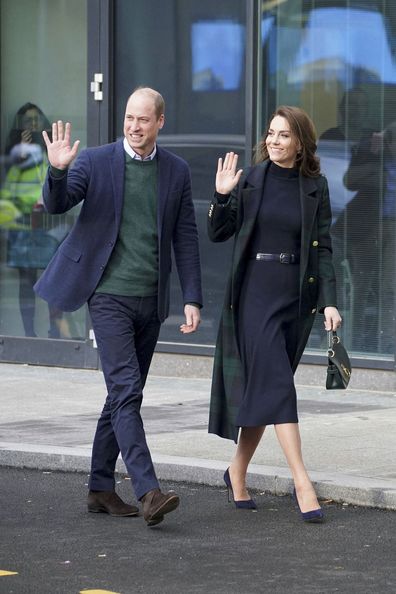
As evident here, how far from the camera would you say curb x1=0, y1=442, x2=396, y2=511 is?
7.20 meters

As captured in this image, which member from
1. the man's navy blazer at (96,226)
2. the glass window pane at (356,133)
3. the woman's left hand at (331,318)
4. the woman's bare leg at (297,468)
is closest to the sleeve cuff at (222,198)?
the man's navy blazer at (96,226)

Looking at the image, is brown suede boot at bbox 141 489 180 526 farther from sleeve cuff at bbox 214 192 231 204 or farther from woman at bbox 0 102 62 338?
woman at bbox 0 102 62 338

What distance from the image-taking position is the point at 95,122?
12469 mm

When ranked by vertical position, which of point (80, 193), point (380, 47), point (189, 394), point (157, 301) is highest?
point (380, 47)

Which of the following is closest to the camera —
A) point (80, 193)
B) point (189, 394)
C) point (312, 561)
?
point (312, 561)

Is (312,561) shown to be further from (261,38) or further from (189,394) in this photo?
(261,38)

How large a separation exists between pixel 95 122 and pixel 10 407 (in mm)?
2974

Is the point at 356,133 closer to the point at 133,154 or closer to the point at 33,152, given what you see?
the point at 33,152

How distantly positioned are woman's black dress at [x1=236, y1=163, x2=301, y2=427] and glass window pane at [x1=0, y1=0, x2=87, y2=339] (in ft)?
19.1

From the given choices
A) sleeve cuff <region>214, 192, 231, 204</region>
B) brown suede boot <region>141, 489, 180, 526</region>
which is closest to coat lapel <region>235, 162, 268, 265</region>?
sleeve cuff <region>214, 192, 231, 204</region>

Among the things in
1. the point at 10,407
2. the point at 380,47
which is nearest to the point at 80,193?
the point at 10,407

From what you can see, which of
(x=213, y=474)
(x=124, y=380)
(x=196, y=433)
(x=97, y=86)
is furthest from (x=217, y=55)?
(x=124, y=380)

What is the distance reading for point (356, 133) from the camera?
11203 mm

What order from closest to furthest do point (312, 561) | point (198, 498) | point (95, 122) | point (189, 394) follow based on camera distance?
point (312, 561)
point (198, 498)
point (189, 394)
point (95, 122)
